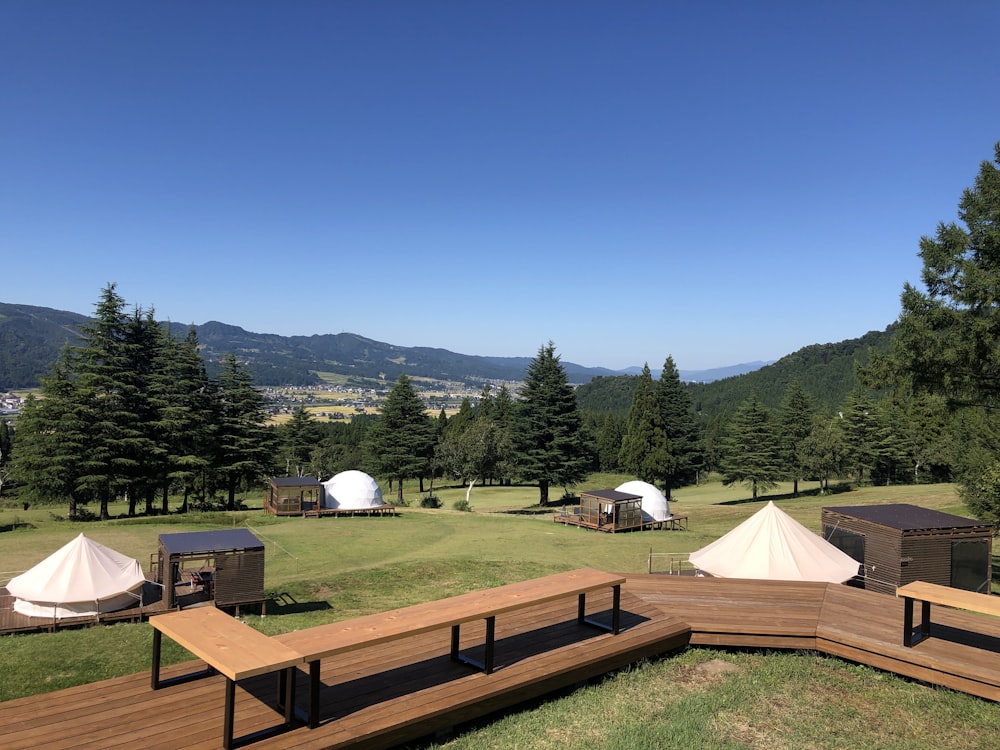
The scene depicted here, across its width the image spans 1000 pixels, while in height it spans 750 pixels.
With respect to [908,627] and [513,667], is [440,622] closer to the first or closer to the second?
[513,667]

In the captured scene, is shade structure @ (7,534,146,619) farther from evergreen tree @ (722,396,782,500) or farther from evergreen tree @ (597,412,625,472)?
evergreen tree @ (597,412,625,472)

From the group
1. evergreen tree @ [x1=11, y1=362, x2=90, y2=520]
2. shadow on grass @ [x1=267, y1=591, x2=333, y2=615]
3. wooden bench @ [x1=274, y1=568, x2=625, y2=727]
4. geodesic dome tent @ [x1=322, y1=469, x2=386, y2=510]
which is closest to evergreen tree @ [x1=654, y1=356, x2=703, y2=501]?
geodesic dome tent @ [x1=322, y1=469, x2=386, y2=510]

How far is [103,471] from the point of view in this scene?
32.3 meters

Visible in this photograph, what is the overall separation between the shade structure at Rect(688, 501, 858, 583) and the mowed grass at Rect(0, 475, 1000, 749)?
20.7 ft

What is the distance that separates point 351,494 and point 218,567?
20052 mm

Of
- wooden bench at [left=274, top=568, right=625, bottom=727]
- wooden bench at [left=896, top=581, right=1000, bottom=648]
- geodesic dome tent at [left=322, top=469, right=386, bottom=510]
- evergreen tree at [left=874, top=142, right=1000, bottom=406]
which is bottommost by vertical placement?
geodesic dome tent at [left=322, top=469, right=386, bottom=510]

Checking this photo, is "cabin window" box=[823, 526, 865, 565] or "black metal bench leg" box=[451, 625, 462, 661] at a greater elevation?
"black metal bench leg" box=[451, 625, 462, 661]

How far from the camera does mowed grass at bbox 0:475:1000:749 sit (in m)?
6.27

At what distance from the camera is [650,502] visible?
110 ft

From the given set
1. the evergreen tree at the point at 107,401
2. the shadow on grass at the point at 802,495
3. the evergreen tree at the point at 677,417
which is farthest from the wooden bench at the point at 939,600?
the evergreen tree at the point at 677,417

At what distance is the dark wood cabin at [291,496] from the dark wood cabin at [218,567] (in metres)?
17.9

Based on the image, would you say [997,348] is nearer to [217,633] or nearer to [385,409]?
[217,633]

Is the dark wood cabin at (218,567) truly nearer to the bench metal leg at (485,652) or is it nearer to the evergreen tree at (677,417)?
the bench metal leg at (485,652)

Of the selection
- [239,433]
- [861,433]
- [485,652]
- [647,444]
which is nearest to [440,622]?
[485,652]
